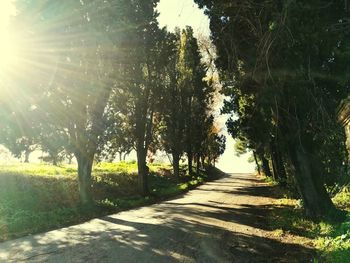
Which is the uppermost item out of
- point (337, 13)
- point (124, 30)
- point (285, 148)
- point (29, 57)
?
point (124, 30)

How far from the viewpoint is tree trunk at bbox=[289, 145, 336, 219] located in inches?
613

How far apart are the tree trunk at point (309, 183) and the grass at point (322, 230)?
0.56m

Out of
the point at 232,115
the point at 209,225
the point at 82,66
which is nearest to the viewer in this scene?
the point at 209,225

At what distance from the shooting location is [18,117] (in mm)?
18516

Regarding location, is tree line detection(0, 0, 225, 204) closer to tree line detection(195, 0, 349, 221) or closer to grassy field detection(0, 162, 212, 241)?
grassy field detection(0, 162, 212, 241)

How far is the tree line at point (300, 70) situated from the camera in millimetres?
9172

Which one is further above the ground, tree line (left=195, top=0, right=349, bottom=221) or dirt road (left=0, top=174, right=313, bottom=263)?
tree line (left=195, top=0, right=349, bottom=221)

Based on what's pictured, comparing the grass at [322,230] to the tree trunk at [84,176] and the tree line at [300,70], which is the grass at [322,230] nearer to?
the tree line at [300,70]

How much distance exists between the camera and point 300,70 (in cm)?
1099

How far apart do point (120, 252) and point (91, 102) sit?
41.5 ft

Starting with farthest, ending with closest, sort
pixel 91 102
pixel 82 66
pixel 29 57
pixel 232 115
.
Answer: pixel 232 115 < pixel 91 102 < pixel 82 66 < pixel 29 57

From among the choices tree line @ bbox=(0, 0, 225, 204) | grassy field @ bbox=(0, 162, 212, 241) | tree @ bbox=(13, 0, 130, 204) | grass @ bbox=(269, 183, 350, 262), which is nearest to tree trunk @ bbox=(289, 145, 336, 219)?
grass @ bbox=(269, 183, 350, 262)

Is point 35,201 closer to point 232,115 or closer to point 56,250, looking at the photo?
A: point 56,250

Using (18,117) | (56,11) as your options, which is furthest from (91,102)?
(56,11)
